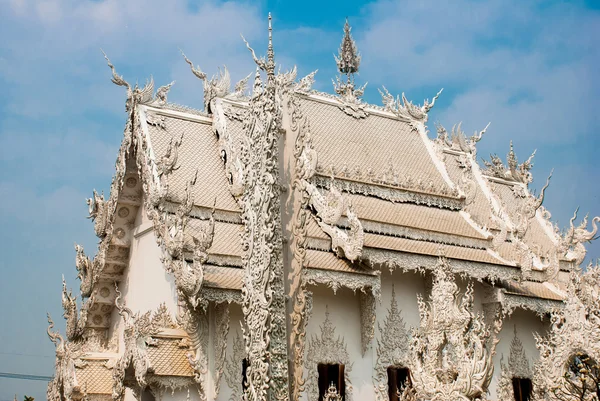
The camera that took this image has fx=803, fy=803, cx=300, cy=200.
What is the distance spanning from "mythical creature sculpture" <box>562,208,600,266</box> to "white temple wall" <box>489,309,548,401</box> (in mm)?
1452

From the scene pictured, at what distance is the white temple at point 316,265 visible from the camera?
6.94 meters

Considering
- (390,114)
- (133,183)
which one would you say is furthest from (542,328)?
(133,183)

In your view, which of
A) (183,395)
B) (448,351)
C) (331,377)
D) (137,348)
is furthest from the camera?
(331,377)

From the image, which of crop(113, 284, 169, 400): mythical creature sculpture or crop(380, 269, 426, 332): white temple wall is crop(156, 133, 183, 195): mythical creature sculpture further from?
crop(380, 269, 426, 332): white temple wall

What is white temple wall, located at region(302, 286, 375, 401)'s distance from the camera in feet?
37.3

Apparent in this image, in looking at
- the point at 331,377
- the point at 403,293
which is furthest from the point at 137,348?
the point at 403,293

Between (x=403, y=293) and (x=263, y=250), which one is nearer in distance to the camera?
(x=263, y=250)

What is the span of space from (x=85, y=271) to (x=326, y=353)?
4576 mm

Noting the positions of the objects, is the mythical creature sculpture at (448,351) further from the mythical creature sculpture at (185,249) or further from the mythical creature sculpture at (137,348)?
the mythical creature sculpture at (137,348)

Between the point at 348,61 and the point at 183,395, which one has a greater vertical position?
the point at 348,61

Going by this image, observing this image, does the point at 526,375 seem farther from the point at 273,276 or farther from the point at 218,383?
the point at 273,276

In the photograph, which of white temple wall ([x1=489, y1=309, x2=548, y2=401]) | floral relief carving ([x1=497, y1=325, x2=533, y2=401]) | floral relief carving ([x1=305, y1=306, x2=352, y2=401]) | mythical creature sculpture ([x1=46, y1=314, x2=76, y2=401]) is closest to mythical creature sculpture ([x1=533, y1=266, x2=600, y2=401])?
floral relief carving ([x1=305, y1=306, x2=352, y2=401])

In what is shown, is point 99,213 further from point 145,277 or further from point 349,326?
point 349,326

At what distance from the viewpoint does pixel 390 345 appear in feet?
38.9
